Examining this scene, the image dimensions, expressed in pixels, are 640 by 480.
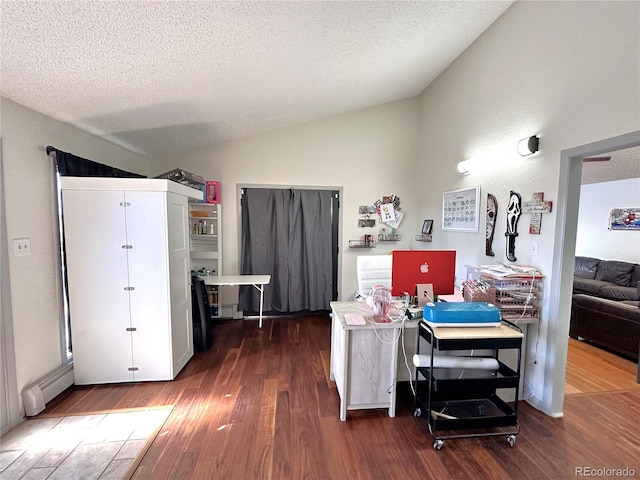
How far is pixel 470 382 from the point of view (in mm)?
1825

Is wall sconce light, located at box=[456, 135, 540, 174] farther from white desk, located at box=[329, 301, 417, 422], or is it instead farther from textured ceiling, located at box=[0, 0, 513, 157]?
white desk, located at box=[329, 301, 417, 422]

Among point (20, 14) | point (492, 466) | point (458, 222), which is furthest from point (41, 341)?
point (458, 222)

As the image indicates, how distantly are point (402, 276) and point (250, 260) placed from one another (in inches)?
101

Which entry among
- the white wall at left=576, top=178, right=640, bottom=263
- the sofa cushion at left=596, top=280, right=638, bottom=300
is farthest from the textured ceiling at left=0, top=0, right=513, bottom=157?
the sofa cushion at left=596, top=280, right=638, bottom=300

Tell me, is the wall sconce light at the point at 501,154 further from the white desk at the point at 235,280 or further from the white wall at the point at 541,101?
the white desk at the point at 235,280

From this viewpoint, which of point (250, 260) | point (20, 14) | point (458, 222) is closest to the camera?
point (20, 14)

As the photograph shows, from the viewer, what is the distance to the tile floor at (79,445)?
158cm

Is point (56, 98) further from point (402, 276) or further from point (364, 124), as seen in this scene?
point (364, 124)

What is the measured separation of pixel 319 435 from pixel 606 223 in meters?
5.69

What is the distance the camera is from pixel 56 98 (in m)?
1.99

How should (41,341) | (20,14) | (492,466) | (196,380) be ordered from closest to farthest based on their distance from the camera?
(20,14) < (492,466) < (41,341) < (196,380)

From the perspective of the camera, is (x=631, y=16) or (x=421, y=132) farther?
(x=421, y=132)

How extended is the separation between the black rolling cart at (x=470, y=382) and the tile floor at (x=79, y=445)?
6.27 feet

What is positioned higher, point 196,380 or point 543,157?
point 543,157
